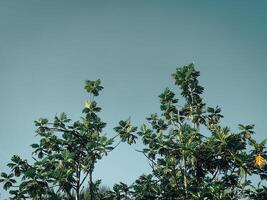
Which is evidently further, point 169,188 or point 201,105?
point 201,105

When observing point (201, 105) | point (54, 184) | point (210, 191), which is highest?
point (201, 105)

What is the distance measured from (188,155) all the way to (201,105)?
7.56 m

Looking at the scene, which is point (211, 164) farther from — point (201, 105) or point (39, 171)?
point (39, 171)

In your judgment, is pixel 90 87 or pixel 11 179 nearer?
pixel 11 179

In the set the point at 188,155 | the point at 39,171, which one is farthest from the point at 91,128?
the point at 188,155

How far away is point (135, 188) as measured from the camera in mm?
28047

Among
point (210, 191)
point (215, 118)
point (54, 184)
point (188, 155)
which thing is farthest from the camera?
point (215, 118)

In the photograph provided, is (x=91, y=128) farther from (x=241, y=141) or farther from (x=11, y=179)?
(x=241, y=141)

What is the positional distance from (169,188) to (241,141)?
21.7 ft

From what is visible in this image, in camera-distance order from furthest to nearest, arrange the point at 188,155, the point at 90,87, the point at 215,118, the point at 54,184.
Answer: the point at 215,118, the point at 90,87, the point at 188,155, the point at 54,184

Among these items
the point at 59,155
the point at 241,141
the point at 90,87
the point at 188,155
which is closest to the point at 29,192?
the point at 59,155

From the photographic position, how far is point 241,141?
91.8 ft

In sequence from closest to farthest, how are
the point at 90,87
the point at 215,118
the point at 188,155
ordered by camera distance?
the point at 188,155, the point at 90,87, the point at 215,118

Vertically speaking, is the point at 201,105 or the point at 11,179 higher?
the point at 201,105
